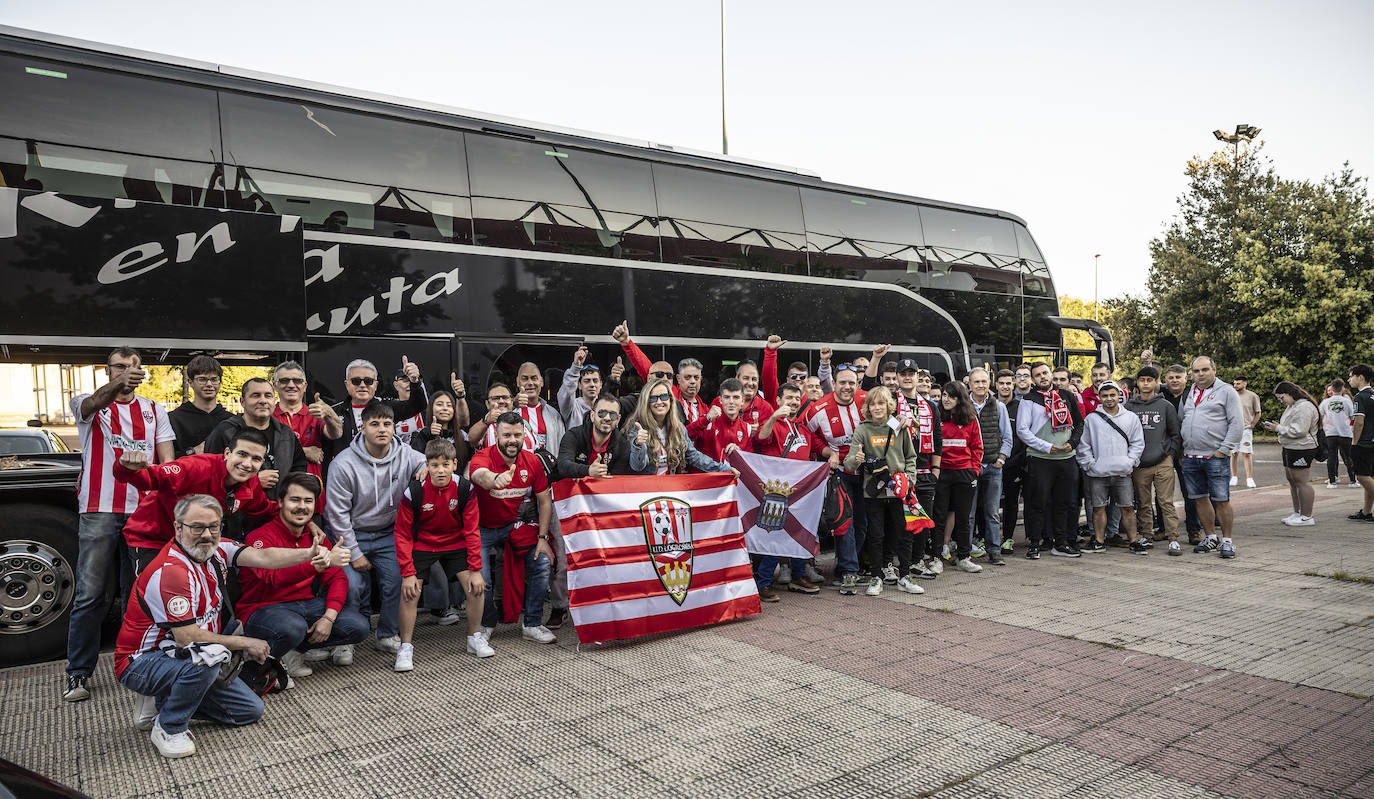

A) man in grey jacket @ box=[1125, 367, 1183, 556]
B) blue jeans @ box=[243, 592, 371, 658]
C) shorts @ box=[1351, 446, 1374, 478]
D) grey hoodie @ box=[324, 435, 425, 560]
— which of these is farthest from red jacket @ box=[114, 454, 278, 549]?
shorts @ box=[1351, 446, 1374, 478]

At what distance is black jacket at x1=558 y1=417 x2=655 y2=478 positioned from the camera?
602 centimetres

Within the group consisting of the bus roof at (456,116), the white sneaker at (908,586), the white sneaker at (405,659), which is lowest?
the white sneaker at (908,586)

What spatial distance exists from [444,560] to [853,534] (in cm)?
353

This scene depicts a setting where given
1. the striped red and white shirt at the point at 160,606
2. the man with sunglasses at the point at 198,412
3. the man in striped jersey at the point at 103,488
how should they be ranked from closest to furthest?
the striped red and white shirt at the point at 160,606 < the man in striped jersey at the point at 103,488 < the man with sunglasses at the point at 198,412

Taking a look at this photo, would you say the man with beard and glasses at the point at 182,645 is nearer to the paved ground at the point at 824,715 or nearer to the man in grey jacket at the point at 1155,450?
the paved ground at the point at 824,715

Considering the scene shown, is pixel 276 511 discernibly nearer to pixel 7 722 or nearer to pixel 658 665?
pixel 7 722

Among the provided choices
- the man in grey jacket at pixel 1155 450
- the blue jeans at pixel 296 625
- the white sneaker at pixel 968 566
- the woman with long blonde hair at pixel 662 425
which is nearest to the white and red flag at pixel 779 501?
the woman with long blonde hair at pixel 662 425

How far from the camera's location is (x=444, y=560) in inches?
216

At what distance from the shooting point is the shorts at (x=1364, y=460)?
10633mm

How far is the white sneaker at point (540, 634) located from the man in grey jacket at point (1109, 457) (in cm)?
622

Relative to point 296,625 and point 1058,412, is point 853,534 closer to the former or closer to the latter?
point 1058,412

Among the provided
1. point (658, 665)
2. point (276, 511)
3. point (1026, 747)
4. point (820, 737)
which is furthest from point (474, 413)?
point (1026, 747)

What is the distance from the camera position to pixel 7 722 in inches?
165

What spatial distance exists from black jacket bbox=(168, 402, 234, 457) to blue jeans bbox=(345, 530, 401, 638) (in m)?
1.15
